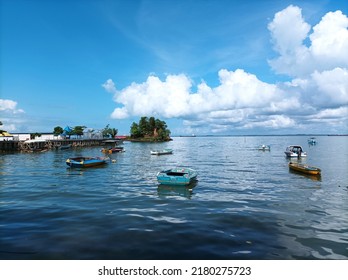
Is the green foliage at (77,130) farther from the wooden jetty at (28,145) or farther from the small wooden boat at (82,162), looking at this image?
the small wooden boat at (82,162)

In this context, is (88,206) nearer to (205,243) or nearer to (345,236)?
(205,243)

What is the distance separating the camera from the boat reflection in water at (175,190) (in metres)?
25.9

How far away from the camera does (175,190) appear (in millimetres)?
27719

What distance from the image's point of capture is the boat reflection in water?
25.9 m

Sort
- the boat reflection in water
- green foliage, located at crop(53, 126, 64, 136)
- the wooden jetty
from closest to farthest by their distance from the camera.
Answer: the boat reflection in water
the wooden jetty
green foliage, located at crop(53, 126, 64, 136)

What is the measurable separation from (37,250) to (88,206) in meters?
8.80

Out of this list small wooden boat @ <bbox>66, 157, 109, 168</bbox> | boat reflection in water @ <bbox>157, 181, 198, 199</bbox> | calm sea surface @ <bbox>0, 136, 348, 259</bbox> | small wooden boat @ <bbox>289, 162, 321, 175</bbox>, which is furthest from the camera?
small wooden boat @ <bbox>66, 157, 109, 168</bbox>

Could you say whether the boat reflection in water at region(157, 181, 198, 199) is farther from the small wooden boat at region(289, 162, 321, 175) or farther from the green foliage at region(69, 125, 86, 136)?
the green foliage at region(69, 125, 86, 136)

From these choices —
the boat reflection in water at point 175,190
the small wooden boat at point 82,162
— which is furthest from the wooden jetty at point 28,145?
the boat reflection in water at point 175,190

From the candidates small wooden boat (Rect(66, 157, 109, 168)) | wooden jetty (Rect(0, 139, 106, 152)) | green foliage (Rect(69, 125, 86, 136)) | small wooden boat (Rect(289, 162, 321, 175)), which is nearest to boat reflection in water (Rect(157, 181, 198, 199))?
small wooden boat (Rect(289, 162, 321, 175))

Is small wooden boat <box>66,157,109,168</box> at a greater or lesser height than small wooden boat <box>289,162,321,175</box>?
greater

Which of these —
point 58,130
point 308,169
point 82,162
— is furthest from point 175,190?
point 58,130

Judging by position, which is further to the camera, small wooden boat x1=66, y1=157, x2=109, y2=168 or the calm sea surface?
small wooden boat x1=66, y1=157, x2=109, y2=168
